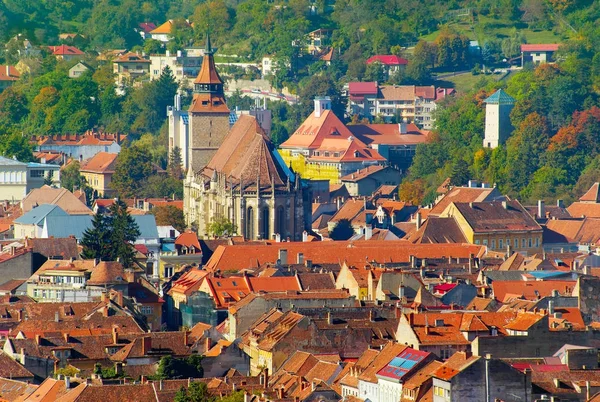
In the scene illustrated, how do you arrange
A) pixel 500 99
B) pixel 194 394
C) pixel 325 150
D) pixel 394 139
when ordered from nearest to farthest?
pixel 194 394
pixel 325 150
pixel 500 99
pixel 394 139

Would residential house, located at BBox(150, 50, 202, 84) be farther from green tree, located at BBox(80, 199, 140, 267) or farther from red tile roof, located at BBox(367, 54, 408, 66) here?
green tree, located at BBox(80, 199, 140, 267)

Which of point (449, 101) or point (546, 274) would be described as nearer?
point (546, 274)

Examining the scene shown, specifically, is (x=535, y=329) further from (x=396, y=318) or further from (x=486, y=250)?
(x=486, y=250)

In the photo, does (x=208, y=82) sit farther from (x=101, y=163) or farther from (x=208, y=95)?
(x=101, y=163)

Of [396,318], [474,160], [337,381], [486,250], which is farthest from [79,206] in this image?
[337,381]

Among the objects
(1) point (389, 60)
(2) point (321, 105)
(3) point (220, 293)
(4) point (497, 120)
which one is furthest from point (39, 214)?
(1) point (389, 60)

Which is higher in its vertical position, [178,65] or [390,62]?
[390,62]

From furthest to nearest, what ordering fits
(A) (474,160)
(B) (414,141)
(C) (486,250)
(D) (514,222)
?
(B) (414,141), (A) (474,160), (D) (514,222), (C) (486,250)
